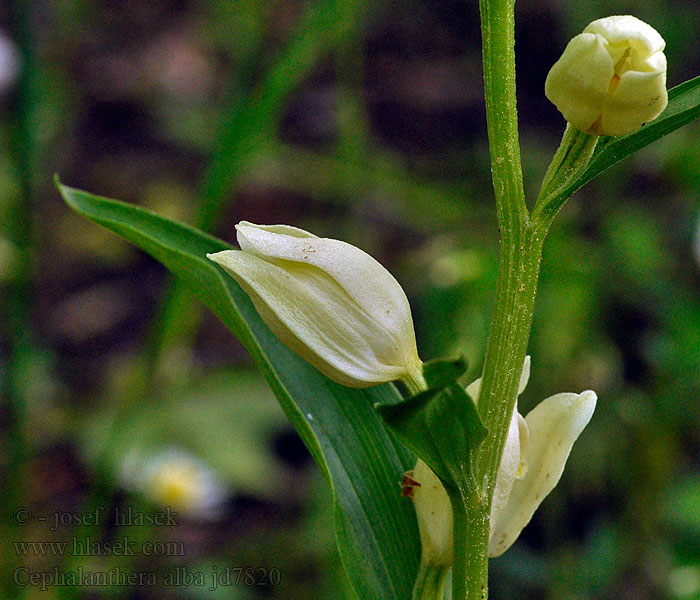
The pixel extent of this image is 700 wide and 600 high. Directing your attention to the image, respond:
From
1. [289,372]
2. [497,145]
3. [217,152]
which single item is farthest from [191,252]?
[217,152]

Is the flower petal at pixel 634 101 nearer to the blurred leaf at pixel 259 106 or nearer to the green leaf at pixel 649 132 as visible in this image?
the green leaf at pixel 649 132

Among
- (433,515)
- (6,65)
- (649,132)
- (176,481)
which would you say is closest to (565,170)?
(649,132)

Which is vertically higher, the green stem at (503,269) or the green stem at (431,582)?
the green stem at (503,269)

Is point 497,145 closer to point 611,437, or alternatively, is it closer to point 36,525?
point 611,437

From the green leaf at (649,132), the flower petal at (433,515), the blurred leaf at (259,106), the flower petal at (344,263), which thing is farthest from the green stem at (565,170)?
the blurred leaf at (259,106)

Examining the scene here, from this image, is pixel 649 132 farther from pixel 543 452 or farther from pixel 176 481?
pixel 176 481

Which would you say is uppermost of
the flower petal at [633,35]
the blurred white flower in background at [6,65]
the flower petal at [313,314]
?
the flower petal at [633,35]
